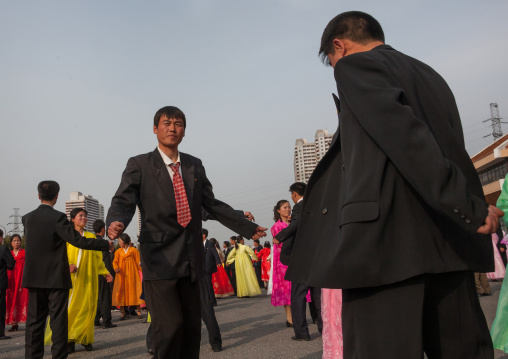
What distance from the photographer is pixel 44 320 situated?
6.41 m

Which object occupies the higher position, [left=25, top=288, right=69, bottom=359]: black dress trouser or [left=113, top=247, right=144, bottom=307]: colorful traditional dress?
[left=113, top=247, right=144, bottom=307]: colorful traditional dress

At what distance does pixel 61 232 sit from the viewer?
6500 millimetres

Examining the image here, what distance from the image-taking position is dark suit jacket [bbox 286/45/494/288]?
74.5 inches

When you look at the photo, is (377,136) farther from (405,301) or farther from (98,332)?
(98,332)

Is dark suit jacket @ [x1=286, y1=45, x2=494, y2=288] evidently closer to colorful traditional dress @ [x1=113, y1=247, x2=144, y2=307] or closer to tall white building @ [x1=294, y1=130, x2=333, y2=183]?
colorful traditional dress @ [x1=113, y1=247, x2=144, y2=307]

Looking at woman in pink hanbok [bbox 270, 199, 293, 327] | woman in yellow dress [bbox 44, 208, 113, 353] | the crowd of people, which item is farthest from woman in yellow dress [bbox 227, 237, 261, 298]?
the crowd of people

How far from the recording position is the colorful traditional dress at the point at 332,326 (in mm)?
5168

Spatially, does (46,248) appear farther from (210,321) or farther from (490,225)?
(490,225)

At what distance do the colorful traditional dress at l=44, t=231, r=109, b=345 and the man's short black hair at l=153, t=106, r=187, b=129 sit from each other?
4.81m

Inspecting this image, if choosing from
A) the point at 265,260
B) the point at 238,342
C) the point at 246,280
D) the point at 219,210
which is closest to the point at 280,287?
the point at 238,342

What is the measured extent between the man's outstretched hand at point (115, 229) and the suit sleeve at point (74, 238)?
2839 mm

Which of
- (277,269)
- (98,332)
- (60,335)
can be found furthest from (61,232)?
(98,332)

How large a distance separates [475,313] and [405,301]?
307 millimetres

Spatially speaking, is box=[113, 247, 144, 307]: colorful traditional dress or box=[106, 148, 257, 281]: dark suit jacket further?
box=[113, 247, 144, 307]: colorful traditional dress
